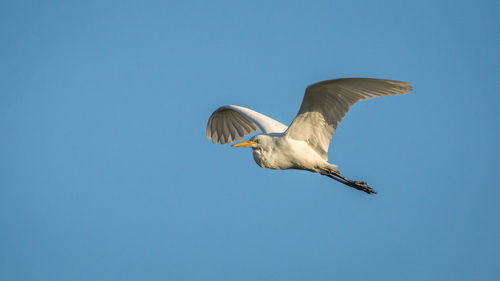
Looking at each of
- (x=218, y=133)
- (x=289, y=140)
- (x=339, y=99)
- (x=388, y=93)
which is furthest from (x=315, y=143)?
(x=218, y=133)

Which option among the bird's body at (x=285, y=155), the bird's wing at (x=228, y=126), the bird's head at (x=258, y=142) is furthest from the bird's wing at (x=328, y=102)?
the bird's wing at (x=228, y=126)

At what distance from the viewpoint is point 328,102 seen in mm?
9344

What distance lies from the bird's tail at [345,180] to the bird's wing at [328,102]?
31cm

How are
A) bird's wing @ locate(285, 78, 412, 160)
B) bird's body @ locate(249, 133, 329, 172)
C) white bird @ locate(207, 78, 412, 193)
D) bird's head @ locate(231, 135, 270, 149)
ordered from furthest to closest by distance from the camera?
1. bird's head @ locate(231, 135, 270, 149)
2. bird's body @ locate(249, 133, 329, 172)
3. white bird @ locate(207, 78, 412, 193)
4. bird's wing @ locate(285, 78, 412, 160)

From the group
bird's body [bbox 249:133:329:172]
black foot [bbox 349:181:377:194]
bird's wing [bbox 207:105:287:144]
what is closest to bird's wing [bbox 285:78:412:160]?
bird's body [bbox 249:133:329:172]

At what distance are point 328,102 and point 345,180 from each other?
225 cm

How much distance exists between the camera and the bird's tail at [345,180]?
10.5 metres

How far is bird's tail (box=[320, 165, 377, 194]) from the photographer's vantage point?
10.5 metres

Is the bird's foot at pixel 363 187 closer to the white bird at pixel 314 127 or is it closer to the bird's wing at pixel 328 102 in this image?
the white bird at pixel 314 127

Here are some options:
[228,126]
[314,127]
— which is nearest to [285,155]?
[314,127]

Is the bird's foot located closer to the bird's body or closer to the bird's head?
the bird's body

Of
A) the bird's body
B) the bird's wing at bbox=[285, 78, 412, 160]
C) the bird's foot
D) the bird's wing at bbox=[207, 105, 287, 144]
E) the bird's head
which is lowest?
the bird's foot

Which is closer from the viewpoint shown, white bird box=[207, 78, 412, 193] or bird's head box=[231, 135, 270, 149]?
white bird box=[207, 78, 412, 193]

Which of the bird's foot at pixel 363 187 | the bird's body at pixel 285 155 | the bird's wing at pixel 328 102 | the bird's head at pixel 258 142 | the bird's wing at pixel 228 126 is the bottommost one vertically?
the bird's foot at pixel 363 187
